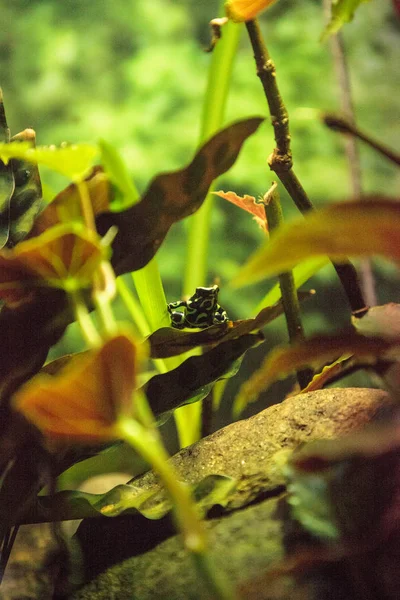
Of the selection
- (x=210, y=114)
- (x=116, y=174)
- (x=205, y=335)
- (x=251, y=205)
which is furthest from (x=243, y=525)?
→ (x=210, y=114)

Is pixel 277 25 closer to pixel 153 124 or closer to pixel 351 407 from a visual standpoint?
pixel 153 124

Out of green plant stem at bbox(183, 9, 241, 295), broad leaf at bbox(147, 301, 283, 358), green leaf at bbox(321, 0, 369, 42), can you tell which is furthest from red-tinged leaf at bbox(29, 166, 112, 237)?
green plant stem at bbox(183, 9, 241, 295)

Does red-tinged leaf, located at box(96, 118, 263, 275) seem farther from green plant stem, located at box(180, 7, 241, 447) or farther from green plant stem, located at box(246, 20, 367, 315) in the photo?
green plant stem, located at box(180, 7, 241, 447)

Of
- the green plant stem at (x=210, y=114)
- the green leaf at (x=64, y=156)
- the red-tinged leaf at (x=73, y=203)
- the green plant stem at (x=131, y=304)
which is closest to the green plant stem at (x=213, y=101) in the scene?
the green plant stem at (x=210, y=114)

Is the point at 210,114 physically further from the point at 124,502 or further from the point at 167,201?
the point at 124,502

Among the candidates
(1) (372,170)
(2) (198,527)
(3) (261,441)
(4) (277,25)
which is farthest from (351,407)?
(4) (277,25)

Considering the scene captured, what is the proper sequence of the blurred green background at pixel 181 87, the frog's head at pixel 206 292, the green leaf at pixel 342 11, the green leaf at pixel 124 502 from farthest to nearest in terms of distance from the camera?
1. the blurred green background at pixel 181 87
2. the frog's head at pixel 206 292
3. the green leaf at pixel 342 11
4. the green leaf at pixel 124 502

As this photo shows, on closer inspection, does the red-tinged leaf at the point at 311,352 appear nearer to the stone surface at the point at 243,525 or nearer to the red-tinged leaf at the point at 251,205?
the stone surface at the point at 243,525
